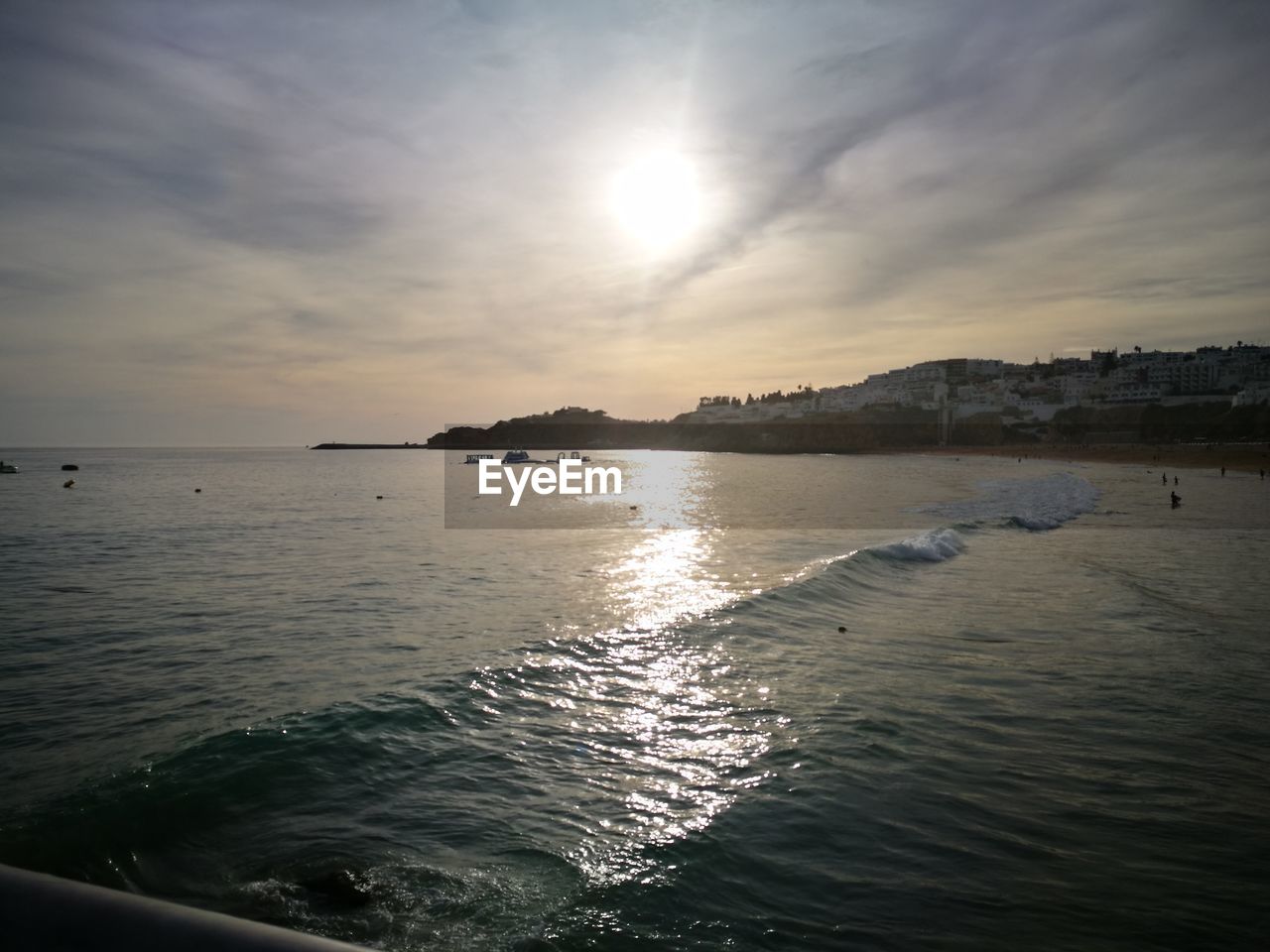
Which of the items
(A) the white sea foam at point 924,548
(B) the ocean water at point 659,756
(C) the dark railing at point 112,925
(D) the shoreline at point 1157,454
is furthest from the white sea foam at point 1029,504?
(C) the dark railing at point 112,925

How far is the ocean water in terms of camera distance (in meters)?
5.50

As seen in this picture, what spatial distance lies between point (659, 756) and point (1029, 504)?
137 feet

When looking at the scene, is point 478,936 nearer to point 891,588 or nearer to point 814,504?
point 891,588

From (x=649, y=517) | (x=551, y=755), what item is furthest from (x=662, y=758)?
(x=649, y=517)

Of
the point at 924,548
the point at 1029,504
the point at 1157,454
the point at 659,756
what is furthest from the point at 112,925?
the point at 1157,454

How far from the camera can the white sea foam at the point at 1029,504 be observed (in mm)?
35656

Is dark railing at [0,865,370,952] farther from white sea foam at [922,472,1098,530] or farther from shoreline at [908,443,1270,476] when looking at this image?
shoreline at [908,443,1270,476]

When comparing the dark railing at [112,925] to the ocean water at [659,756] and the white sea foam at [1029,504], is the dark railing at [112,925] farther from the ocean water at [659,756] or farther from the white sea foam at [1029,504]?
the white sea foam at [1029,504]

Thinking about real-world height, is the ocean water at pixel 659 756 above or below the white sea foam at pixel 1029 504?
below

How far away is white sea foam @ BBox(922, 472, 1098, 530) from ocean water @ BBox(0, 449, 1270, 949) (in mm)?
16363

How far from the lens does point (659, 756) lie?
8.26 metres

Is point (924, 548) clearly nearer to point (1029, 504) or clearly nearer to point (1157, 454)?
point (1029, 504)

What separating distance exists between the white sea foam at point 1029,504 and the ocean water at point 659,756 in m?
16.4

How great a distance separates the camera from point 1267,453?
295 feet
